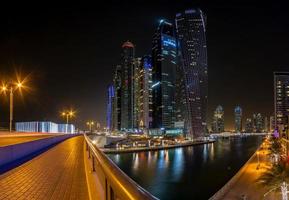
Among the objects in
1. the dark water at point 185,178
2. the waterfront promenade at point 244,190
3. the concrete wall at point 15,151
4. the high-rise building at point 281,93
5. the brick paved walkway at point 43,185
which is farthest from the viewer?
the high-rise building at point 281,93

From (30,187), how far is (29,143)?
10.3m

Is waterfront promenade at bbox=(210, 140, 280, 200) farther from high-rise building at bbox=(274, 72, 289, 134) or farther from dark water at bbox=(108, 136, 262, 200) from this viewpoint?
high-rise building at bbox=(274, 72, 289, 134)

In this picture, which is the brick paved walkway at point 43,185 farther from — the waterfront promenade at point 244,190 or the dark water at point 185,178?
the dark water at point 185,178

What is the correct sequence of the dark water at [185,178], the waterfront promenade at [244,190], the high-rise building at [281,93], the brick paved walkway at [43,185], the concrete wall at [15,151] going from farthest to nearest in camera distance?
the high-rise building at [281,93] → the dark water at [185,178] → the waterfront promenade at [244,190] → the concrete wall at [15,151] → the brick paved walkway at [43,185]

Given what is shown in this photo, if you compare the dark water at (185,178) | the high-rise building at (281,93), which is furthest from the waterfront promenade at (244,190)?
the high-rise building at (281,93)

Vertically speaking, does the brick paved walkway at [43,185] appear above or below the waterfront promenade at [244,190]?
above

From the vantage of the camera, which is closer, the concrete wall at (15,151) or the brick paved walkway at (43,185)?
the brick paved walkway at (43,185)

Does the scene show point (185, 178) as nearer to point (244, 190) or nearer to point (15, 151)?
point (244, 190)

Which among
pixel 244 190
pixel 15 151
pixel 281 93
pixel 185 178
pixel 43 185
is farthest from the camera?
pixel 281 93

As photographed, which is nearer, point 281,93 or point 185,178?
point 185,178

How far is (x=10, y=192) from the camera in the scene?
6660mm

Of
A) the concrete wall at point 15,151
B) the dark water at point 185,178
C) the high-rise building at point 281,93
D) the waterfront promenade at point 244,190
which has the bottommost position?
the dark water at point 185,178

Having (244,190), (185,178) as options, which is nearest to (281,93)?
(185,178)

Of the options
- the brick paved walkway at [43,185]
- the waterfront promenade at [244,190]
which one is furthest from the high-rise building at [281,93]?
the brick paved walkway at [43,185]
